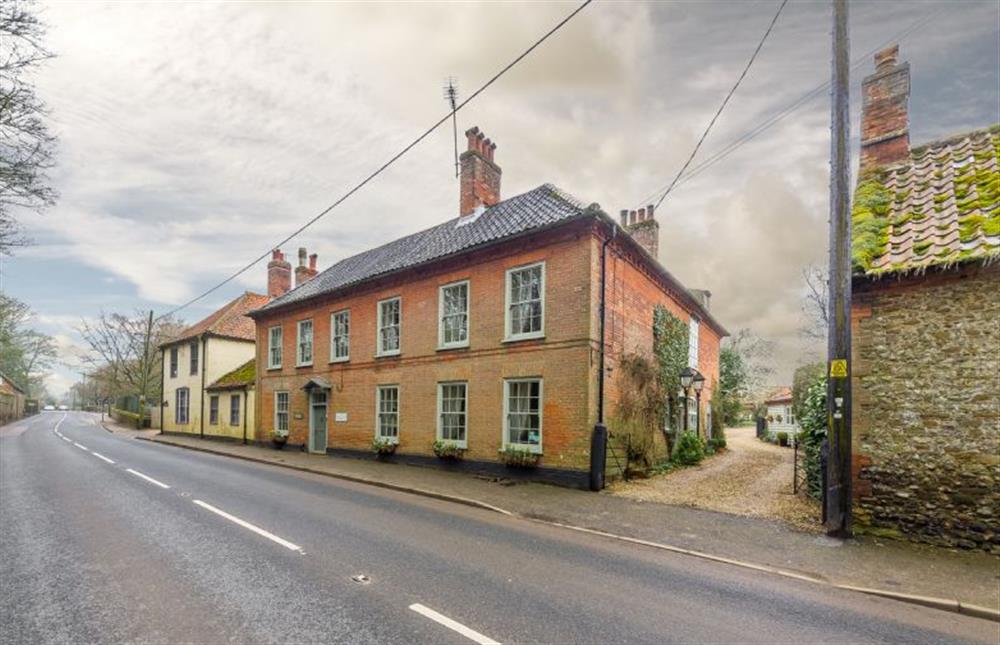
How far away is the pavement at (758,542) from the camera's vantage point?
622 cm

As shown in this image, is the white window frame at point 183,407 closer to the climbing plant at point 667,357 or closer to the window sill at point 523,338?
the window sill at point 523,338

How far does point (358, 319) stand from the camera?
19578 mm

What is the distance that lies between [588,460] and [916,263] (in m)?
7.60

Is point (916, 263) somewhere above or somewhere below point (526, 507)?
above

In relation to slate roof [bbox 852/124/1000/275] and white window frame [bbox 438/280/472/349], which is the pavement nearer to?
white window frame [bbox 438/280/472/349]

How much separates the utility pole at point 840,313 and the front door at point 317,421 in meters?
17.8

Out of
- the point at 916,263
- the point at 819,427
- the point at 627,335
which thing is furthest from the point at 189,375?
the point at 916,263

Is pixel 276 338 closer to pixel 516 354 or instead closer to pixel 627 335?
pixel 516 354

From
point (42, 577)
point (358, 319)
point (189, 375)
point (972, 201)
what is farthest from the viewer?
point (189, 375)

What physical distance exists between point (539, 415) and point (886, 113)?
Answer: 10.8m

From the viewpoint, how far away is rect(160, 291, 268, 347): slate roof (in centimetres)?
3077

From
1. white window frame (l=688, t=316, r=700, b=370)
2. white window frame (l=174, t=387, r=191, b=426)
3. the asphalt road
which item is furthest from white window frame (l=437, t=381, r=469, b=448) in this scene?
white window frame (l=174, t=387, r=191, b=426)

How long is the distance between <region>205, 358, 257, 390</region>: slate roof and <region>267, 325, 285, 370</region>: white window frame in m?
2.08

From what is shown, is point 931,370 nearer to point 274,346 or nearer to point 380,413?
point 380,413
